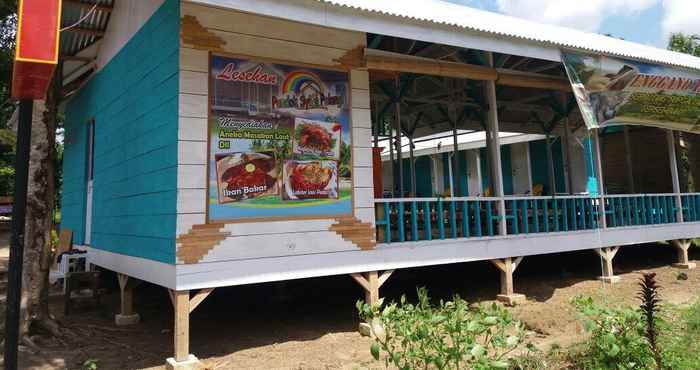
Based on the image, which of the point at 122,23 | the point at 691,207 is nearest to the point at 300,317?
the point at 122,23

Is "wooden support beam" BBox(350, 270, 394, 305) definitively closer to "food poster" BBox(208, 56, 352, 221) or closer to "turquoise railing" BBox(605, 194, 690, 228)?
"food poster" BBox(208, 56, 352, 221)

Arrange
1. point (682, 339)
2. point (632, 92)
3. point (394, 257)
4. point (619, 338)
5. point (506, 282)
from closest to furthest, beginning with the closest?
point (619, 338)
point (682, 339)
point (394, 257)
point (506, 282)
point (632, 92)

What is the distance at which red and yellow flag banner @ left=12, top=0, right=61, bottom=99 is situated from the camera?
291 cm

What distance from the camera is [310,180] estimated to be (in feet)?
20.0

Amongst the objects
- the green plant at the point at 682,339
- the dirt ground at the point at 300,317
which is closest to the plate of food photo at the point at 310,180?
the dirt ground at the point at 300,317

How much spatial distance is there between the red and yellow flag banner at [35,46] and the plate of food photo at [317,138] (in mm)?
3247

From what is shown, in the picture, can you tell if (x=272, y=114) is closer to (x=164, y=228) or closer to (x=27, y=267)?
(x=164, y=228)

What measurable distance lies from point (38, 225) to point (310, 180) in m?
3.73

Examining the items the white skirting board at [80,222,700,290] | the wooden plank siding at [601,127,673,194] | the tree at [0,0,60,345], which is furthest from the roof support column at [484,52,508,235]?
the wooden plank siding at [601,127,673,194]

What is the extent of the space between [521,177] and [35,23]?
1671 cm

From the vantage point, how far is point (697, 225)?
11.0 m

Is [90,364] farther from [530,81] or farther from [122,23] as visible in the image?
[530,81]

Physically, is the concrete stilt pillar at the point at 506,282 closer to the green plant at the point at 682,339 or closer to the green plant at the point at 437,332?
the green plant at the point at 682,339

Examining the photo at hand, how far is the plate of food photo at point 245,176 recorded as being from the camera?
5551 millimetres
